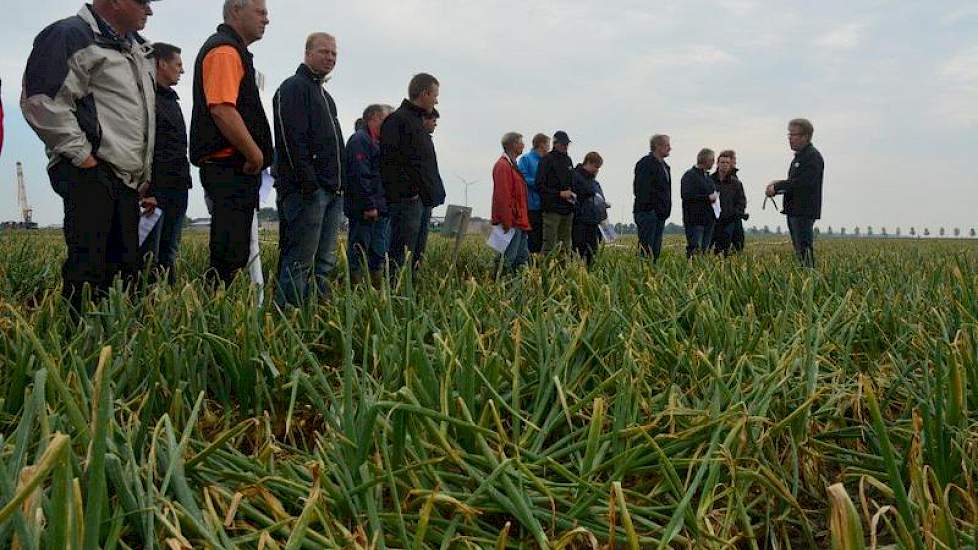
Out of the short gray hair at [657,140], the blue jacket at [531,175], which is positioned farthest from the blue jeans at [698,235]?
the blue jacket at [531,175]

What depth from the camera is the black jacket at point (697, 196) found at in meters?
8.48

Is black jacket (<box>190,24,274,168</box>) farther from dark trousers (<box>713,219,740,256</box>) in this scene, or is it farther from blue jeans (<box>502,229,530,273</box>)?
dark trousers (<box>713,219,740,256</box>)

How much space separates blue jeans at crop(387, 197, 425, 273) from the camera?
5.33 meters

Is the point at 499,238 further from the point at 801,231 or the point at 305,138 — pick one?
the point at 801,231

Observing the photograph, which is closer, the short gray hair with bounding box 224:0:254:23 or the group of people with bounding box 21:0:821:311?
the group of people with bounding box 21:0:821:311

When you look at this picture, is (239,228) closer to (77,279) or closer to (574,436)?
(77,279)

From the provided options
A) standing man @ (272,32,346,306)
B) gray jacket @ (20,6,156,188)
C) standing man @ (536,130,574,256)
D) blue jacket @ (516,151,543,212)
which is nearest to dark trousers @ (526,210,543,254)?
blue jacket @ (516,151,543,212)

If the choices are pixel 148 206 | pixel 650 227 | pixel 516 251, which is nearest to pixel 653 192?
pixel 650 227

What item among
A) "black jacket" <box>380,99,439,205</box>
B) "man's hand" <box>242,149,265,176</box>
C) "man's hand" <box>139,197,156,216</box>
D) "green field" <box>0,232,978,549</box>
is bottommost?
"green field" <box>0,232,978,549</box>

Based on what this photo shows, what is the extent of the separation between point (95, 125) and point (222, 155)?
632mm

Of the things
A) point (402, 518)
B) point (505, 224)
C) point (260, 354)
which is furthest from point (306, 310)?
point (505, 224)

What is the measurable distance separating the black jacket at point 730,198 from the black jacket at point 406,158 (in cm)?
487

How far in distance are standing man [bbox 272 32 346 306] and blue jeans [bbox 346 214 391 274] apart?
1339 millimetres

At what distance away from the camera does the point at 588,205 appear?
8.02 metres
